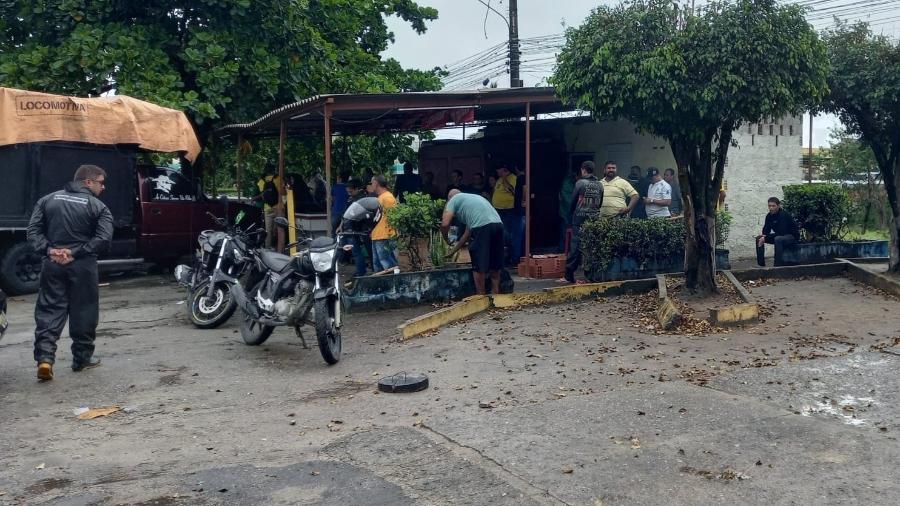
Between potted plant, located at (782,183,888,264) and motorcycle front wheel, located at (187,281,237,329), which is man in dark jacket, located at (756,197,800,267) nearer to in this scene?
potted plant, located at (782,183,888,264)

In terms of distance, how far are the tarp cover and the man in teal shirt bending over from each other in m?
5.86

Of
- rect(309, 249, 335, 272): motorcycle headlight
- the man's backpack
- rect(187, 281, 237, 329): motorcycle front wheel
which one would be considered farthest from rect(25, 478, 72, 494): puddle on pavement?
the man's backpack

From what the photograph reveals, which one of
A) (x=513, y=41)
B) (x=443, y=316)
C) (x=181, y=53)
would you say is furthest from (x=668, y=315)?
(x=513, y=41)

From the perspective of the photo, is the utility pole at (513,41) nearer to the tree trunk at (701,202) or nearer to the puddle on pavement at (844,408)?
the tree trunk at (701,202)

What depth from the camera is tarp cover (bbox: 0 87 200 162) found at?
12016mm

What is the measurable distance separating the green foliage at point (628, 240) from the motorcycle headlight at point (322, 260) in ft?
16.5

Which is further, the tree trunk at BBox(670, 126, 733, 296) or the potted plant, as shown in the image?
the potted plant

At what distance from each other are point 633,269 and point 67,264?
7.50 meters

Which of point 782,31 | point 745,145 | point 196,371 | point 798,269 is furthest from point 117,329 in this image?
point 745,145

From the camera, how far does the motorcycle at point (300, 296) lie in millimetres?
7680

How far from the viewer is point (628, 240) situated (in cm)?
1186

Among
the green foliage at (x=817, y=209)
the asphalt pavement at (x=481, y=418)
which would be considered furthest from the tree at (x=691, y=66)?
the green foliage at (x=817, y=209)

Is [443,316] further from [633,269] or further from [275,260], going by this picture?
[633,269]

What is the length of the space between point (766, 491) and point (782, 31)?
6.11 metres
